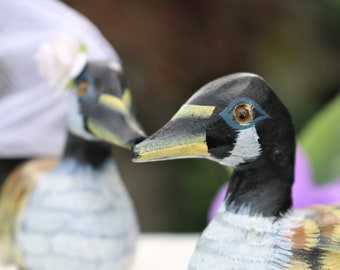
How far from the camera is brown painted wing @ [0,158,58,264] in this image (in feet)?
2.86

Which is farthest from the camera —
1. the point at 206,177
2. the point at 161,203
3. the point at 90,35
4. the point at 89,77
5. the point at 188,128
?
the point at 161,203

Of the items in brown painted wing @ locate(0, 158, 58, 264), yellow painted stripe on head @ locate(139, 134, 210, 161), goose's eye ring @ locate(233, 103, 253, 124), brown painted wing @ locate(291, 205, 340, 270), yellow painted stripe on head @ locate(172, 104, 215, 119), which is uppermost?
goose's eye ring @ locate(233, 103, 253, 124)

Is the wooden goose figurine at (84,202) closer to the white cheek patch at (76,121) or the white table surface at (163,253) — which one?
the white cheek patch at (76,121)

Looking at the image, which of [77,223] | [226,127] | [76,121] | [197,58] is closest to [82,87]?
[76,121]

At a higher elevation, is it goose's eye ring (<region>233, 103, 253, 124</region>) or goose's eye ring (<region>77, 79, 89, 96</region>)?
goose's eye ring (<region>233, 103, 253, 124</region>)

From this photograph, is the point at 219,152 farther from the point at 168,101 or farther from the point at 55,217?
the point at 168,101

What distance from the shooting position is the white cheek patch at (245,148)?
61 cm

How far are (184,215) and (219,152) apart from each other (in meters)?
1.00

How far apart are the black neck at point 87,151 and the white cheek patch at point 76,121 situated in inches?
0.4

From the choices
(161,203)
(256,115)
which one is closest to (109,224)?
(256,115)

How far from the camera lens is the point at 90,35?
93 cm

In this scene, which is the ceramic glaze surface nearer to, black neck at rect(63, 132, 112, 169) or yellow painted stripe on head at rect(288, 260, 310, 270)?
black neck at rect(63, 132, 112, 169)

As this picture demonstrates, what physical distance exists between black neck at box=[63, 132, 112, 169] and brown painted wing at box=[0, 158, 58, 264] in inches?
2.8

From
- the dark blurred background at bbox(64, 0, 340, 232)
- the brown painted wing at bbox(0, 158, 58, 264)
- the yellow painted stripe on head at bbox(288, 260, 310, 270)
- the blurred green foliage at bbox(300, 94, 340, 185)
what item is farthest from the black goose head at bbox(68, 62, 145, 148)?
the dark blurred background at bbox(64, 0, 340, 232)
